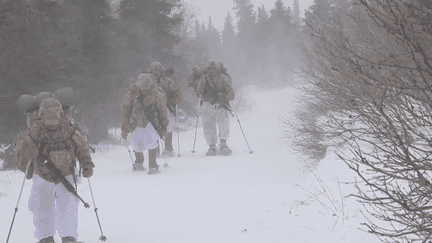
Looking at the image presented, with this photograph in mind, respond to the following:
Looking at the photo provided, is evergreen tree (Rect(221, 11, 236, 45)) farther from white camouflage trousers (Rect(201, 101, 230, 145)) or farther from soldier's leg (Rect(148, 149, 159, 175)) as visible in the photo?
soldier's leg (Rect(148, 149, 159, 175))

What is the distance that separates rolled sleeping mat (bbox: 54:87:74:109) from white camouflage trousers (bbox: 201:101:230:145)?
464cm

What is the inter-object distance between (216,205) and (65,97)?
2.64m

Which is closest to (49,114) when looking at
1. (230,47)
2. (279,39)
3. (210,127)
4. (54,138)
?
(54,138)

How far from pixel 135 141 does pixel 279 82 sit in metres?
41.8

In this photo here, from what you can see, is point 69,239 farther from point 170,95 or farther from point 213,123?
point 170,95

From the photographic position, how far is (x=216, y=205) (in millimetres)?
4812

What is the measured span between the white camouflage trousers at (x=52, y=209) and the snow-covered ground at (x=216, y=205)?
15.7 inches

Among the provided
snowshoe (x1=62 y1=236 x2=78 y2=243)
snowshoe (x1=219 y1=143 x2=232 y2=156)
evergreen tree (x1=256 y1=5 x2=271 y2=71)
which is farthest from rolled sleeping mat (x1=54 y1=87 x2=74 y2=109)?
evergreen tree (x1=256 y1=5 x2=271 y2=71)

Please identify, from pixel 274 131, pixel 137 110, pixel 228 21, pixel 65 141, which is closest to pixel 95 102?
pixel 137 110

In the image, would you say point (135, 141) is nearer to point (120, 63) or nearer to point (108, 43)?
point (108, 43)

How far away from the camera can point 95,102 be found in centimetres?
1255

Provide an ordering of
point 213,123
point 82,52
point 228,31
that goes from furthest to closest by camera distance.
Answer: point 228,31
point 82,52
point 213,123

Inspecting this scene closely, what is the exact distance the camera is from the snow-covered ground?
3.85m

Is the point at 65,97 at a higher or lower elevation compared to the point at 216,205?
higher
